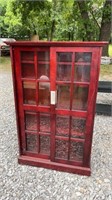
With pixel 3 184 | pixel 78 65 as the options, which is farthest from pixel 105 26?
pixel 3 184

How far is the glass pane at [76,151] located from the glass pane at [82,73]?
71cm

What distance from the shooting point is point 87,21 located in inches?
347

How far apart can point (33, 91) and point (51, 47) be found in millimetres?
488

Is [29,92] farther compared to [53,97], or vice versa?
[29,92]

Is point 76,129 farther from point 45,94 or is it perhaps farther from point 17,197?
point 17,197

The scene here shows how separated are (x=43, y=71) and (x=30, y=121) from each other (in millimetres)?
595

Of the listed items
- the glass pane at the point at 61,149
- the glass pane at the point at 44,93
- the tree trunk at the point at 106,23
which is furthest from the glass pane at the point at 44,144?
the tree trunk at the point at 106,23

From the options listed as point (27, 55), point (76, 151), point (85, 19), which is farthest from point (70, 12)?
point (76, 151)

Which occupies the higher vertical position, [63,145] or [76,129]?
[76,129]

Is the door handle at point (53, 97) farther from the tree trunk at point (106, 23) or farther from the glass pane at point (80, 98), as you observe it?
the tree trunk at point (106, 23)

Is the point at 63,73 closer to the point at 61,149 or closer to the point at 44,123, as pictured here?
the point at 44,123

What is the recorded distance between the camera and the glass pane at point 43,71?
1.93 metres

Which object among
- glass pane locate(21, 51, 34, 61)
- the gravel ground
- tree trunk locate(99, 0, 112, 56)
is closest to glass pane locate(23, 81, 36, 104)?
glass pane locate(21, 51, 34, 61)

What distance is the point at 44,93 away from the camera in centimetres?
203
